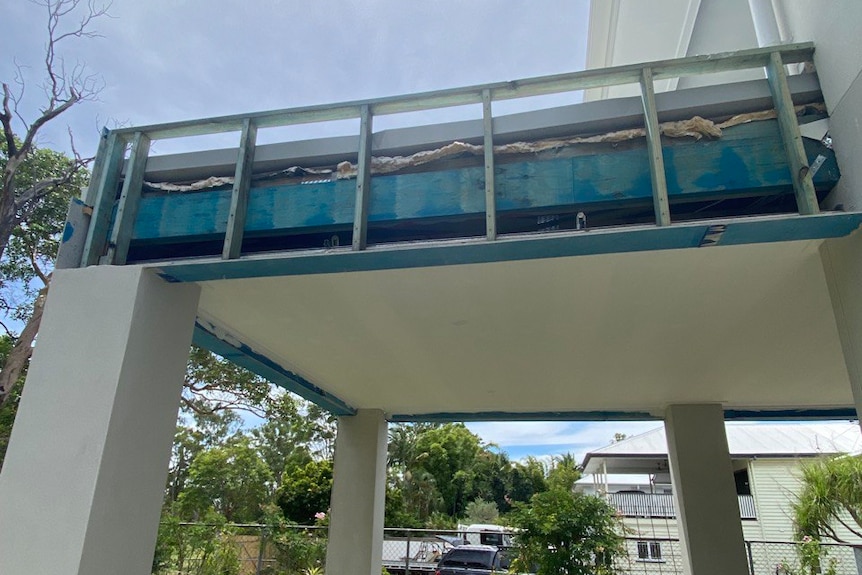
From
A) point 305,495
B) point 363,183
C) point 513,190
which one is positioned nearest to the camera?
point 513,190

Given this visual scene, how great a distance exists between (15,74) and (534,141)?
9.46 meters

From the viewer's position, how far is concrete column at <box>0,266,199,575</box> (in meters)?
2.45

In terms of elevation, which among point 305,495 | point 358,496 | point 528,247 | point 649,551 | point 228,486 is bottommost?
point 649,551

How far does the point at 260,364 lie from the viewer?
15.6 ft

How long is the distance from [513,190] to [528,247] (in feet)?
1.17

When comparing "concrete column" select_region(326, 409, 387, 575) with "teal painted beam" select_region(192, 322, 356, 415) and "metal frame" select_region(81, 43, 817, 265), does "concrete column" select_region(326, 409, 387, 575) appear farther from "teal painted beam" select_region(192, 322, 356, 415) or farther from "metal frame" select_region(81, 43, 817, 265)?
"metal frame" select_region(81, 43, 817, 265)

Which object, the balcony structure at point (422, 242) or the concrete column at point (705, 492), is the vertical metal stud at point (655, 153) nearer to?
the balcony structure at point (422, 242)

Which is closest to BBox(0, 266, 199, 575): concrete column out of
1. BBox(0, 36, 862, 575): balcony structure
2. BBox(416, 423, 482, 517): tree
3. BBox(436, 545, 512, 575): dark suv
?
BBox(0, 36, 862, 575): balcony structure

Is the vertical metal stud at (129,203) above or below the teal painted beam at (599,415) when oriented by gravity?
above

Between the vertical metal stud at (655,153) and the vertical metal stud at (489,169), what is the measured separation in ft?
2.45

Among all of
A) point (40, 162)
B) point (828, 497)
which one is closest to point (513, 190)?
point (828, 497)

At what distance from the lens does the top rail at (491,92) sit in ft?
8.68

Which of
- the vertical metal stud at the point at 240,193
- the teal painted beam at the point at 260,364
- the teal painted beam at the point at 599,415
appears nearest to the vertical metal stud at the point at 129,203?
the vertical metal stud at the point at 240,193

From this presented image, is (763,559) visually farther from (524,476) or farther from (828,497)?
(524,476)
